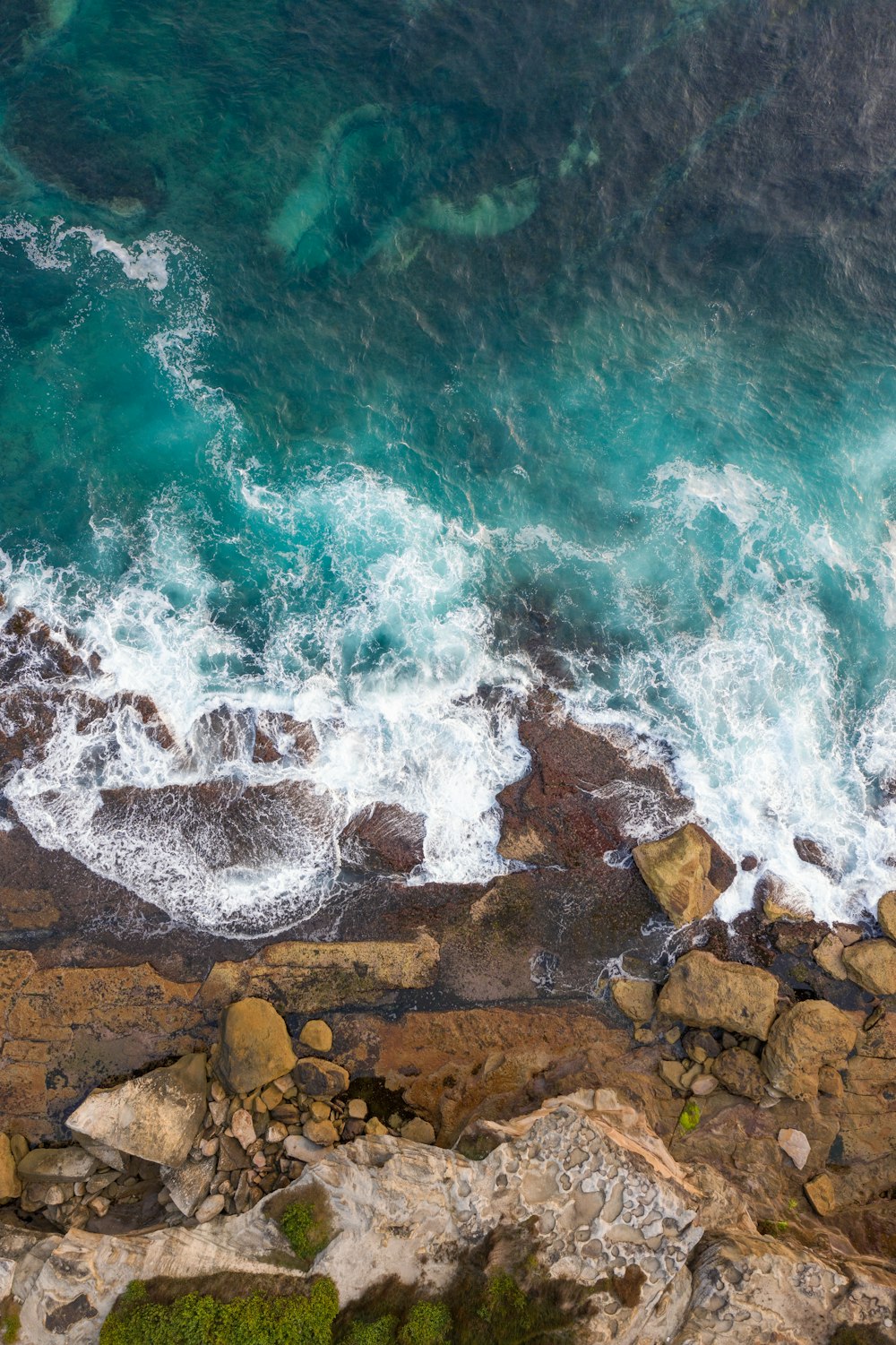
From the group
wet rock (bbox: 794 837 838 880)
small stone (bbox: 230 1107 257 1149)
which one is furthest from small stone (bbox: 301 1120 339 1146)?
wet rock (bbox: 794 837 838 880)

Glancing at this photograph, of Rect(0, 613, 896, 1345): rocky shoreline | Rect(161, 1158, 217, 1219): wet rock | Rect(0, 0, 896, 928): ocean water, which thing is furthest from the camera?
Rect(0, 0, 896, 928): ocean water

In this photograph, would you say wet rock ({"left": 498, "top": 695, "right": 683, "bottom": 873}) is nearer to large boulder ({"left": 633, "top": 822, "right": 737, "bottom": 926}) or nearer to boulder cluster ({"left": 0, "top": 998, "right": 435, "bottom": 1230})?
large boulder ({"left": 633, "top": 822, "right": 737, "bottom": 926})

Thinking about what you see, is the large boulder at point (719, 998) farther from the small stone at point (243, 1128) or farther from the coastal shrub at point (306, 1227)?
the small stone at point (243, 1128)

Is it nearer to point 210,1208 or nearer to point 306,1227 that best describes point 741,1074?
point 306,1227

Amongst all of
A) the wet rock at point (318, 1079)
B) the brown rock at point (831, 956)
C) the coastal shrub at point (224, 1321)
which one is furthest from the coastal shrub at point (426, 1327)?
the brown rock at point (831, 956)

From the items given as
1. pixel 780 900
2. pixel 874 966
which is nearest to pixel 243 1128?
pixel 780 900

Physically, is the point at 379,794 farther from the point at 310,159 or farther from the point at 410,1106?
the point at 310,159
